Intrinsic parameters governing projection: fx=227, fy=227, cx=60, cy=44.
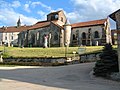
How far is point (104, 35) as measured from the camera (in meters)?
64.5

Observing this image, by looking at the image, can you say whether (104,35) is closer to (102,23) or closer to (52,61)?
(102,23)

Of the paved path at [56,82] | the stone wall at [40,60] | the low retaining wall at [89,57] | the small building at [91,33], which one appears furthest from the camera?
the small building at [91,33]

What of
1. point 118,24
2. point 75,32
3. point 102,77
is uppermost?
point 75,32

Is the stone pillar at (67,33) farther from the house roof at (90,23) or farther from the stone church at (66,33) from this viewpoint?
the house roof at (90,23)

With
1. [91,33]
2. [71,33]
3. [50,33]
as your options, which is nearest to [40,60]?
[91,33]

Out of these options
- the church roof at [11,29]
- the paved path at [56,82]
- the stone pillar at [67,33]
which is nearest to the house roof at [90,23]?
the stone pillar at [67,33]

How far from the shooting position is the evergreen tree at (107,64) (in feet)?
59.3

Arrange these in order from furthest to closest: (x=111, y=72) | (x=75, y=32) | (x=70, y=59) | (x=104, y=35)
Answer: (x=75, y=32)
(x=104, y=35)
(x=70, y=59)
(x=111, y=72)

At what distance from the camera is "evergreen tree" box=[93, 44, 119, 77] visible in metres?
18.1

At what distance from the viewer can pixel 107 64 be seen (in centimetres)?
1831

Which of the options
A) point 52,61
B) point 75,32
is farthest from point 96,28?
point 52,61

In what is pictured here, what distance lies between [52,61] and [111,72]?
66.9 feet

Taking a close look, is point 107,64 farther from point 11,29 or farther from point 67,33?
A: point 11,29

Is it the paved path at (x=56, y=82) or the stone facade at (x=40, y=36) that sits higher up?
the stone facade at (x=40, y=36)
